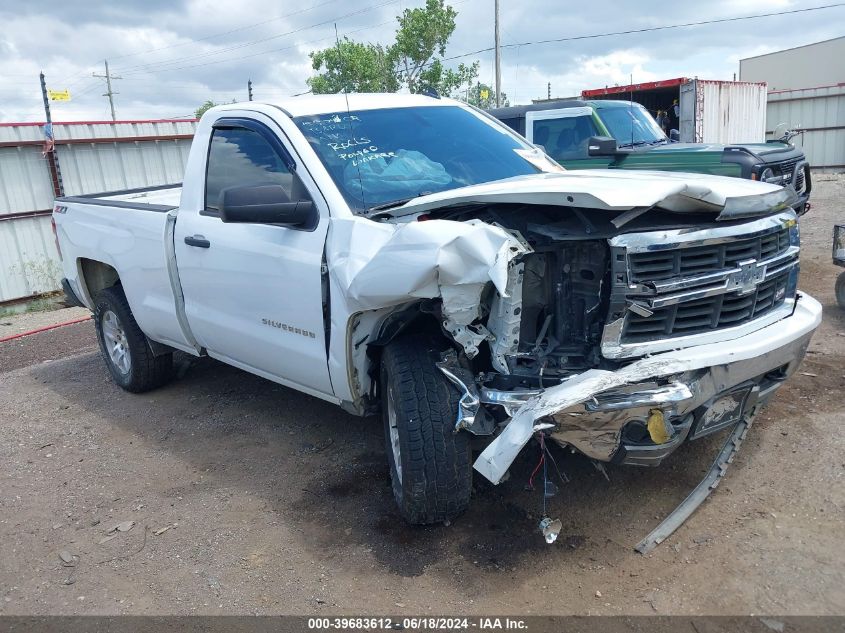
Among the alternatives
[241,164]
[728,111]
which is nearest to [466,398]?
[241,164]

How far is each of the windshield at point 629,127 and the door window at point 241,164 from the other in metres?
6.36

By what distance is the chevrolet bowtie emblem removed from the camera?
317cm

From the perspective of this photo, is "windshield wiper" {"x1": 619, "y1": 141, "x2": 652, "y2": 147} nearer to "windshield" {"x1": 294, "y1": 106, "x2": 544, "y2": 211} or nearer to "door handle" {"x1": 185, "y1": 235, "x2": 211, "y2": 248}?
"windshield" {"x1": 294, "y1": 106, "x2": 544, "y2": 211}

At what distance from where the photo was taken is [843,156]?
2245 centimetres

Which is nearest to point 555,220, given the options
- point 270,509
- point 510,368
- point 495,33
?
point 510,368

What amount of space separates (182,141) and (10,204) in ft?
11.9

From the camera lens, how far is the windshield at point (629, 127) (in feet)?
31.9

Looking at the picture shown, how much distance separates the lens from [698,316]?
10.3 feet

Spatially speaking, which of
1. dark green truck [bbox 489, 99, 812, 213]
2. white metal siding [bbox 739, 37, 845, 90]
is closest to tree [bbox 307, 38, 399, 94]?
dark green truck [bbox 489, 99, 812, 213]

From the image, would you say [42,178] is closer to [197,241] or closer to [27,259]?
[27,259]

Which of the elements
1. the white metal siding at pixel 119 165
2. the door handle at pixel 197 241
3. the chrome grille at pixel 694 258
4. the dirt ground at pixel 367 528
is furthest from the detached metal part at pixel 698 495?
the white metal siding at pixel 119 165

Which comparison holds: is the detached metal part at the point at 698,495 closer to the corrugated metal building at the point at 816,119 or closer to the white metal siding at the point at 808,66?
the corrugated metal building at the point at 816,119

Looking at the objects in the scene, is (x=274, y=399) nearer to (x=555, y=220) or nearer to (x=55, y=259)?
(x=555, y=220)

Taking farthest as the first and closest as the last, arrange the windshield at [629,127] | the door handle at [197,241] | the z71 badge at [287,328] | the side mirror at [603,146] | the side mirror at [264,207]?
1. the windshield at [629,127]
2. the side mirror at [603,146]
3. the door handle at [197,241]
4. the z71 badge at [287,328]
5. the side mirror at [264,207]
